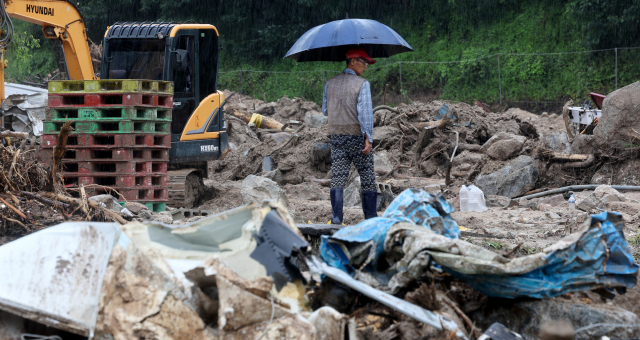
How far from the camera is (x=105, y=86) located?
23.7 feet

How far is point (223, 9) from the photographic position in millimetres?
28891

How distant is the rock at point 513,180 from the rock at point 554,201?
92 centimetres

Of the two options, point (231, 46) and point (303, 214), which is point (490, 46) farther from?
point (303, 214)

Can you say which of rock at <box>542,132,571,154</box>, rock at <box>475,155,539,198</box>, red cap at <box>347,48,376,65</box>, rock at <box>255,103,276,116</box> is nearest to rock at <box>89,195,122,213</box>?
red cap at <box>347,48,376,65</box>

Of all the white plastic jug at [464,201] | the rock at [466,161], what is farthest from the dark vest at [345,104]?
the rock at [466,161]

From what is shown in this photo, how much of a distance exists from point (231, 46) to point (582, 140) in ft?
A: 71.8

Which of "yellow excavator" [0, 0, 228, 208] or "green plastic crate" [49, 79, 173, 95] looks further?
"yellow excavator" [0, 0, 228, 208]

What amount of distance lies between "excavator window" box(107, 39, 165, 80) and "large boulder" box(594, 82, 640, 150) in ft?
23.2

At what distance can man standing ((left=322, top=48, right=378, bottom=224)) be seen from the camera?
5.81 m

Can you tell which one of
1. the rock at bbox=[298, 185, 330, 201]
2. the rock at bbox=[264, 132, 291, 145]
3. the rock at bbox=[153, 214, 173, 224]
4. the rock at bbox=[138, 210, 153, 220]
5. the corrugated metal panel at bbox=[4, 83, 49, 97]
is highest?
the corrugated metal panel at bbox=[4, 83, 49, 97]

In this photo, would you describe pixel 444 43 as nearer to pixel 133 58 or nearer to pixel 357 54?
pixel 133 58

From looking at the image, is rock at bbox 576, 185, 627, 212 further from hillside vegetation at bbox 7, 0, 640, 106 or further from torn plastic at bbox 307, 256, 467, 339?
hillside vegetation at bbox 7, 0, 640, 106

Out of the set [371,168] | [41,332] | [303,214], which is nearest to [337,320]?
[41,332]

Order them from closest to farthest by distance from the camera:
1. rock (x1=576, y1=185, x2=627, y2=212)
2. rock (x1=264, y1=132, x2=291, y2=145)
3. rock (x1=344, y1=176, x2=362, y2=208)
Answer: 1. rock (x1=576, y1=185, x2=627, y2=212)
2. rock (x1=344, y1=176, x2=362, y2=208)
3. rock (x1=264, y1=132, x2=291, y2=145)
